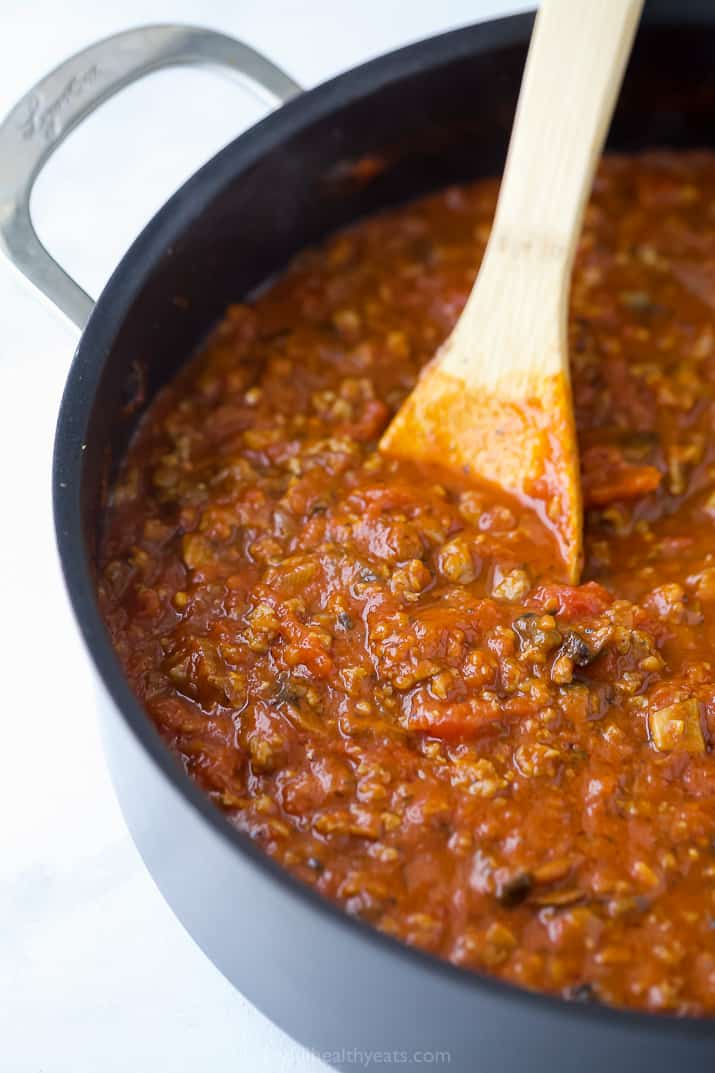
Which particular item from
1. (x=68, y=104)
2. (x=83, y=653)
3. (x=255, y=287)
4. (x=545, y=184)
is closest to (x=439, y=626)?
(x=83, y=653)

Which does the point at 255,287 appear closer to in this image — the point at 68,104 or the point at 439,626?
the point at 68,104

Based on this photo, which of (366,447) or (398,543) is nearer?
(398,543)

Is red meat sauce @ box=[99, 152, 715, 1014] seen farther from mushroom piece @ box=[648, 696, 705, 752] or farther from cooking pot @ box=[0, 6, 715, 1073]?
cooking pot @ box=[0, 6, 715, 1073]

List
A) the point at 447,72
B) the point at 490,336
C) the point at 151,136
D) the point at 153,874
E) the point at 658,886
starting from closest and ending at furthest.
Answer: the point at 658,886 < the point at 153,874 < the point at 490,336 < the point at 447,72 < the point at 151,136

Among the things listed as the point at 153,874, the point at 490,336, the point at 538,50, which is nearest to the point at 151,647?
the point at 153,874

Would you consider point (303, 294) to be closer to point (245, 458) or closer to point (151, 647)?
point (245, 458)

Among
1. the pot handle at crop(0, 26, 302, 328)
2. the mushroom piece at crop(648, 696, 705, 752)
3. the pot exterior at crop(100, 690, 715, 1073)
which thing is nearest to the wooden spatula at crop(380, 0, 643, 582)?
the mushroom piece at crop(648, 696, 705, 752)
